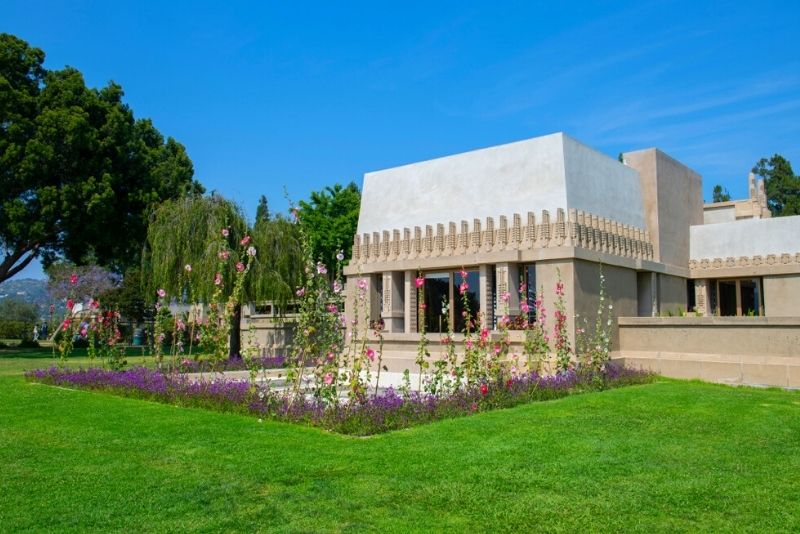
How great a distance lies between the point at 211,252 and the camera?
1716 cm

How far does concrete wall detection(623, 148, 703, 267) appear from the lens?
1836 centimetres

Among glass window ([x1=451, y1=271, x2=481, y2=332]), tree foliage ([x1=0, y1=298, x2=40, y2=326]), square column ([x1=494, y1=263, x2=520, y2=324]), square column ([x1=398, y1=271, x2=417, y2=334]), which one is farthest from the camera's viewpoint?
tree foliage ([x1=0, y1=298, x2=40, y2=326])

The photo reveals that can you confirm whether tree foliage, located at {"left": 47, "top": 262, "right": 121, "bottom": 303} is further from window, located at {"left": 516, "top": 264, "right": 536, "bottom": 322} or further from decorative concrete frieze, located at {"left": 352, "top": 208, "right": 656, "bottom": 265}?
window, located at {"left": 516, "top": 264, "right": 536, "bottom": 322}

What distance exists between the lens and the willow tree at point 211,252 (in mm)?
17219

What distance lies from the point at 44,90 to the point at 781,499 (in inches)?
1168

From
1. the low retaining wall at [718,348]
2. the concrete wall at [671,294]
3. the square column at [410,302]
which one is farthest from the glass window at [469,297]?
the concrete wall at [671,294]

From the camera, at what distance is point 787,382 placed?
12.8 m

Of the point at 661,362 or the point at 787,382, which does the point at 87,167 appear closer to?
the point at 661,362

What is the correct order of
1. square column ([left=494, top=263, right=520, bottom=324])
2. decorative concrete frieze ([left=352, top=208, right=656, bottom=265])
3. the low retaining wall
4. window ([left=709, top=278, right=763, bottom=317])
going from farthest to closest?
1. window ([left=709, top=278, right=763, bottom=317])
2. square column ([left=494, top=263, right=520, bottom=324])
3. decorative concrete frieze ([left=352, top=208, right=656, bottom=265])
4. the low retaining wall

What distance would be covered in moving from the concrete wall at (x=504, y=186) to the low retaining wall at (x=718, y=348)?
3510 mm

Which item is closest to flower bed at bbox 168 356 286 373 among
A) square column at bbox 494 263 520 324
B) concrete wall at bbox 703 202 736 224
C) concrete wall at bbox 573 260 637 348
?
square column at bbox 494 263 520 324

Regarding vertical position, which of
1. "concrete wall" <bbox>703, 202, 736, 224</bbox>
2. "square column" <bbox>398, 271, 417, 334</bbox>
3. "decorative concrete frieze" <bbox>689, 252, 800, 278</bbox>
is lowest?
"square column" <bbox>398, 271, 417, 334</bbox>

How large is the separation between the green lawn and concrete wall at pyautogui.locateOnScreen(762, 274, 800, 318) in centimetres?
1067

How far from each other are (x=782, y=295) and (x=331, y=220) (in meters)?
24.0
